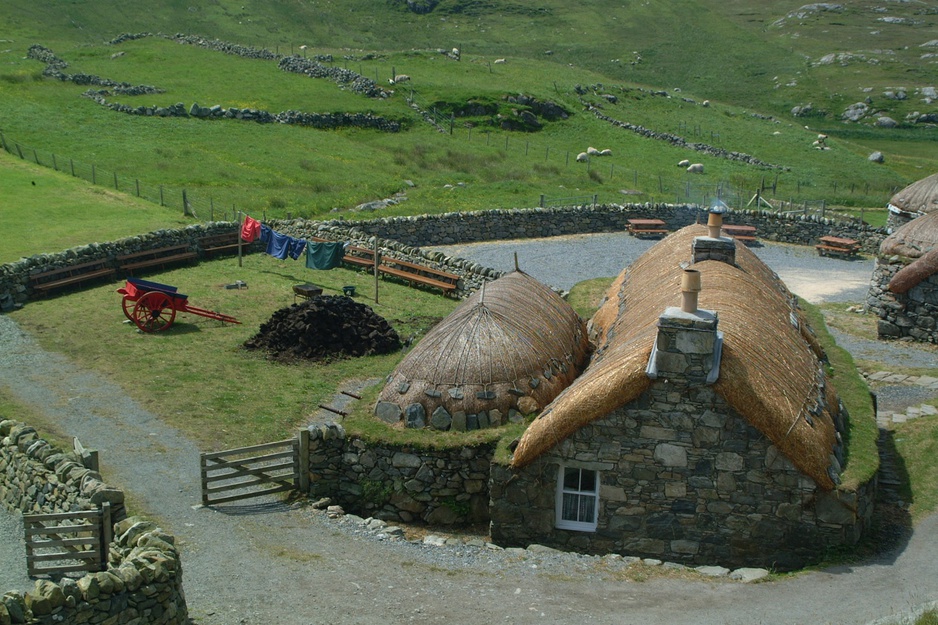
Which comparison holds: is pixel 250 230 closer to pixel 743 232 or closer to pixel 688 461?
pixel 743 232

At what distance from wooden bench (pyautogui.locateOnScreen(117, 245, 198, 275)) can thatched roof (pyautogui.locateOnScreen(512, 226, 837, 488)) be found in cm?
1980

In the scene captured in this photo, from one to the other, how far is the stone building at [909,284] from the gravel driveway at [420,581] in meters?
14.1

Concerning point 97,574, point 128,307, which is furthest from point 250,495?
point 128,307

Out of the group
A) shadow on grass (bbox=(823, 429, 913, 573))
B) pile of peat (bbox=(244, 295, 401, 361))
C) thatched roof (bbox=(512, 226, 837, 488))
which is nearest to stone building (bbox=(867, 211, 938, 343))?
thatched roof (bbox=(512, 226, 837, 488))

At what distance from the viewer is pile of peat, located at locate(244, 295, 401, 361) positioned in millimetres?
26219

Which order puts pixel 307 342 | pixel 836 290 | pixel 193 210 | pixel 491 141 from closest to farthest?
pixel 307 342
pixel 836 290
pixel 193 210
pixel 491 141

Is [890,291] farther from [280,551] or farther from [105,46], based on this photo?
[105,46]

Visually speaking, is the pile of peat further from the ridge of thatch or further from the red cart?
the ridge of thatch

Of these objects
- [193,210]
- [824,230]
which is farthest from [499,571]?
[824,230]

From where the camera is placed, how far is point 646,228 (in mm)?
44906

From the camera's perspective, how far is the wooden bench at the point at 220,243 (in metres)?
37.0

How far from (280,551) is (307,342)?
36.2 feet

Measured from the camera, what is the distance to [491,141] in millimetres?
62312

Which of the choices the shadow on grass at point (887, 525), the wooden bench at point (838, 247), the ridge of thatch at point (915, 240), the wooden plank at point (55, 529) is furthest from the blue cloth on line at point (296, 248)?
the wooden bench at point (838, 247)
